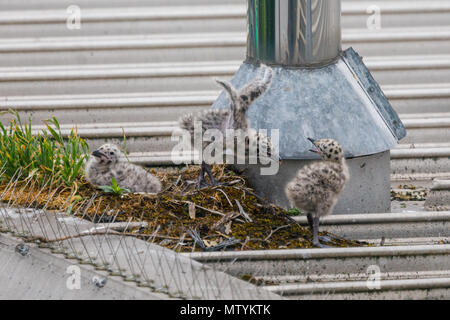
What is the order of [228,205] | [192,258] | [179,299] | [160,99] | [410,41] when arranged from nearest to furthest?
[179,299] < [192,258] < [228,205] < [160,99] < [410,41]

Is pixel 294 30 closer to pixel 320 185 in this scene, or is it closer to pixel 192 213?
pixel 320 185

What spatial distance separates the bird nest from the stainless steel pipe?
1.00m

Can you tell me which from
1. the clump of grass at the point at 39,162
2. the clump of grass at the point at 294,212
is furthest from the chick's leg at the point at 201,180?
the clump of grass at the point at 39,162

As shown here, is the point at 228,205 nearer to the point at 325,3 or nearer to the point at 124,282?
the point at 124,282

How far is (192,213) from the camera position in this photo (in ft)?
17.5

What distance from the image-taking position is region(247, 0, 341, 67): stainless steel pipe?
5.70 m

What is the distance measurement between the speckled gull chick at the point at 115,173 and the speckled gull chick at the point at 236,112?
0.48 m

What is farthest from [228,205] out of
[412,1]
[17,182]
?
[412,1]

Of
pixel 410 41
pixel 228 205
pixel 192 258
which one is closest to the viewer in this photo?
pixel 192 258

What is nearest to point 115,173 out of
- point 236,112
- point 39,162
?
point 39,162

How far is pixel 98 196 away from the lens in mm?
5574

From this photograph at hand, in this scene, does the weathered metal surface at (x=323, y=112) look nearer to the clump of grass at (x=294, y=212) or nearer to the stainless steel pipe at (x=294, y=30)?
the stainless steel pipe at (x=294, y=30)

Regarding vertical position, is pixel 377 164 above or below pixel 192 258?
above

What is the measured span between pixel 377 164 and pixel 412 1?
3170 mm
